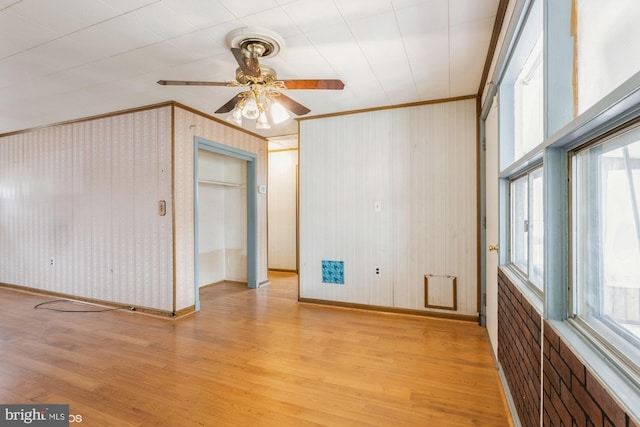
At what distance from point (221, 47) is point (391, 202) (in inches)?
101

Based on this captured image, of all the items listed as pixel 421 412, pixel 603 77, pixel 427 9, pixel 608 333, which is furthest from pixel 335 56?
pixel 421 412

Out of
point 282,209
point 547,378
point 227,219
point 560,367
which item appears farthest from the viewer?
point 282,209

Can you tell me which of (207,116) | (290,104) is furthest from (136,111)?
(290,104)

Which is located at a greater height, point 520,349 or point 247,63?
point 247,63

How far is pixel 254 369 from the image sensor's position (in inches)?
100

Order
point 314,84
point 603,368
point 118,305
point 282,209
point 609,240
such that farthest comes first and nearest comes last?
point 282,209
point 118,305
point 314,84
point 609,240
point 603,368

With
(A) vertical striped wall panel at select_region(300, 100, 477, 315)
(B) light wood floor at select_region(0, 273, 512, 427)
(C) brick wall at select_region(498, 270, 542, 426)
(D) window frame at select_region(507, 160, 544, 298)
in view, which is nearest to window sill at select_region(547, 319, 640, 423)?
(C) brick wall at select_region(498, 270, 542, 426)

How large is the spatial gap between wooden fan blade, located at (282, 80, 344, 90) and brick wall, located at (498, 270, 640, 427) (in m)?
1.75

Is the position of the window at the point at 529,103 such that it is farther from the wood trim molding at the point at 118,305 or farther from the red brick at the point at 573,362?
the wood trim molding at the point at 118,305

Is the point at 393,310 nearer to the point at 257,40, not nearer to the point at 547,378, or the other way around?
the point at 547,378

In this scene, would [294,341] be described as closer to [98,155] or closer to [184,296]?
[184,296]

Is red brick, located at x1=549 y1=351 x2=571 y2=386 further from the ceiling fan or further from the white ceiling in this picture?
the white ceiling

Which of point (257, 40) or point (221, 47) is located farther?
point (221, 47)

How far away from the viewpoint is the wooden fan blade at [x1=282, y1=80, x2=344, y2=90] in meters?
2.16
